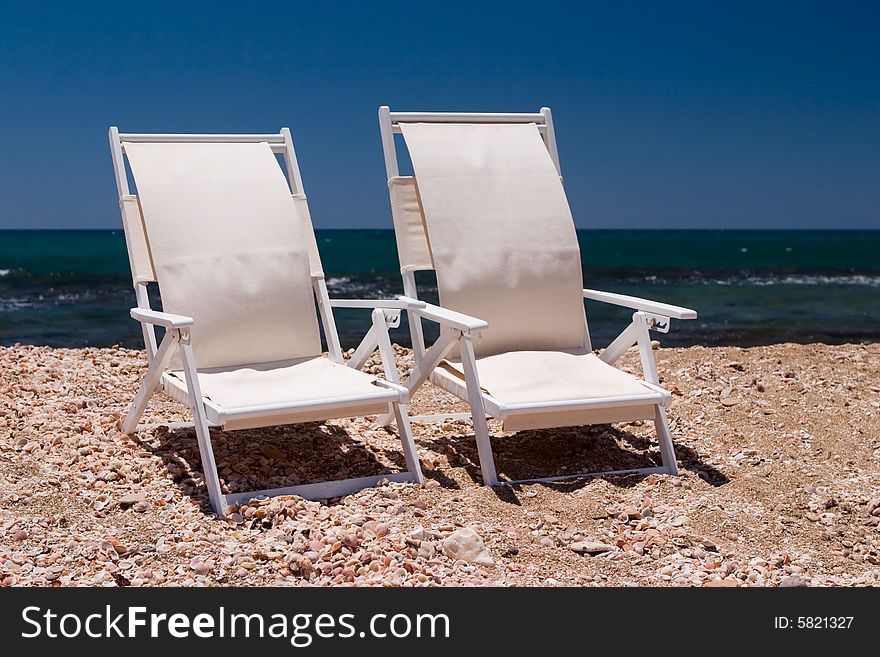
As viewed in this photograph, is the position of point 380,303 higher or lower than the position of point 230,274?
lower

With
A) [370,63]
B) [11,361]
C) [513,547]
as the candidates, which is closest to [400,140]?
[513,547]

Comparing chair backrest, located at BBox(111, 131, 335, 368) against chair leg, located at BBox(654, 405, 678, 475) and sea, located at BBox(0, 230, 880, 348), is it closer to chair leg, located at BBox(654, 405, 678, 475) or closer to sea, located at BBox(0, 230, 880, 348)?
chair leg, located at BBox(654, 405, 678, 475)

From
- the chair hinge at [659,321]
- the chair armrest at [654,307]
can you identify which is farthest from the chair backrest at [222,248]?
the chair hinge at [659,321]

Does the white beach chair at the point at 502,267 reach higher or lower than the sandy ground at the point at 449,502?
higher

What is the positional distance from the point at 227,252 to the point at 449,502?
5.06 feet

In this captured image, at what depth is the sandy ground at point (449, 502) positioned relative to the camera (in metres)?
3.21

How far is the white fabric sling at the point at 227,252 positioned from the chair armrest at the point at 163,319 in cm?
19

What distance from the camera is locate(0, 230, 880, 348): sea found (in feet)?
39.8

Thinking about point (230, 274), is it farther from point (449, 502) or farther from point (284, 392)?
point (449, 502)

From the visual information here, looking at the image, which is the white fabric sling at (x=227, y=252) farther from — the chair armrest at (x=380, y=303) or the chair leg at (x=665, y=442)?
the chair leg at (x=665, y=442)

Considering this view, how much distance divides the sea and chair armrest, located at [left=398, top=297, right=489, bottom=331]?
5864 mm

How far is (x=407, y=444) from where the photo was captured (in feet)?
13.4

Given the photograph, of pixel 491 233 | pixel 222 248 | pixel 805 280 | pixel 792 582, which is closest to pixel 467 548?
pixel 792 582

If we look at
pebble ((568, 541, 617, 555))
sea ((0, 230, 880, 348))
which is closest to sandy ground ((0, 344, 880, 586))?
pebble ((568, 541, 617, 555))
